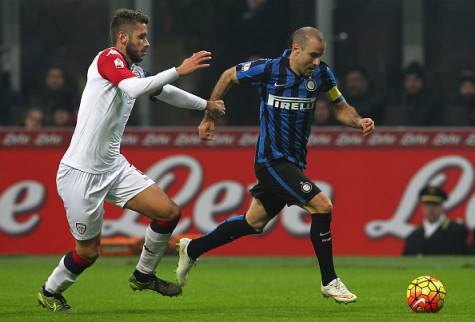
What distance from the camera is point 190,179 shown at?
1675 centimetres

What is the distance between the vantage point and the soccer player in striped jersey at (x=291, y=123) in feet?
34.4

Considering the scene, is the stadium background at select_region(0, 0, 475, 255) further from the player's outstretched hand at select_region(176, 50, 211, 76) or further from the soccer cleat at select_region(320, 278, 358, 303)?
the player's outstretched hand at select_region(176, 50, 211, 76)

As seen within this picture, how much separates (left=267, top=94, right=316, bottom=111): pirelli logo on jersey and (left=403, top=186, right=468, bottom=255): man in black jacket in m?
5.59

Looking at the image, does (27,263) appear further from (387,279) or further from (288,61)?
(288,61)

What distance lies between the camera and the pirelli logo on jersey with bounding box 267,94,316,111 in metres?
10.7

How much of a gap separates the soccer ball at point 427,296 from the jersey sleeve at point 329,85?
1.86 m

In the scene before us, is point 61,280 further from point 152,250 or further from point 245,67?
point 245,67

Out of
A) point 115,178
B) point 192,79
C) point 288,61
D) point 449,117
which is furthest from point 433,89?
point 115,178

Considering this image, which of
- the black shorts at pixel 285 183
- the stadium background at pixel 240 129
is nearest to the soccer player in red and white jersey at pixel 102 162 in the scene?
the black shorts at pixel 285 183

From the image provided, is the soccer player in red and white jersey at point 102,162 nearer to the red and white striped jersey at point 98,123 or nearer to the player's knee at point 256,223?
the red and white striped jersey at point 98,123

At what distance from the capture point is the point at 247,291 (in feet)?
39.7

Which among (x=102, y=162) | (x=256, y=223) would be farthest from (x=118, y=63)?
(x=256, y=223)

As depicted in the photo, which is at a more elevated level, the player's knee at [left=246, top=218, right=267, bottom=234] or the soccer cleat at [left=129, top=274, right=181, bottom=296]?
the player's knee at [left=246, top=218, right=267, bottom=234]

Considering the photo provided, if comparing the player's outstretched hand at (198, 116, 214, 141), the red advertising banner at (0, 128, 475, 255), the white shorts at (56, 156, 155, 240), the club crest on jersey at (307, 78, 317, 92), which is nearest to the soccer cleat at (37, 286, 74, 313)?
the white shorts at (56, 156, 155, 240)
